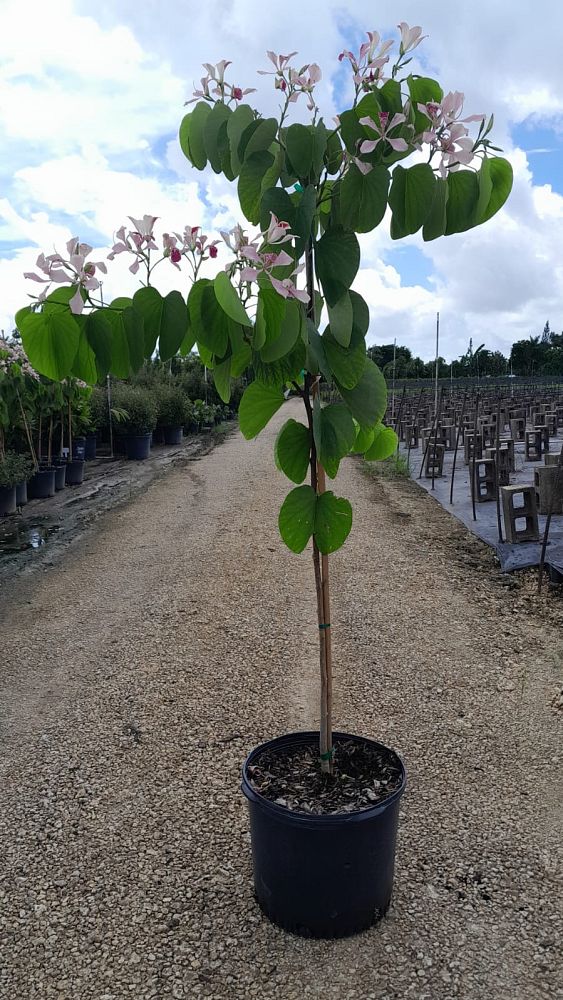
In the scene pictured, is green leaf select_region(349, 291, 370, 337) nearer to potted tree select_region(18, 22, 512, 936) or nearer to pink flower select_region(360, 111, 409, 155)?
potted tree select_region(18, 22, 512, 936)

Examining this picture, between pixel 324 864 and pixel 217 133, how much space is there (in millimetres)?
2184

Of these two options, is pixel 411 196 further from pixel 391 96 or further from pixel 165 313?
pixel 165 313

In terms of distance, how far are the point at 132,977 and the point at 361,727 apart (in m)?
1.87

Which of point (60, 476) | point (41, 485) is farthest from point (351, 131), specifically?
point (60, 476)

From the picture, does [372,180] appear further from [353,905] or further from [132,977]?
[132,977]

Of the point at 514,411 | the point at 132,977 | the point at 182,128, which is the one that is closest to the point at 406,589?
the point at 132,977

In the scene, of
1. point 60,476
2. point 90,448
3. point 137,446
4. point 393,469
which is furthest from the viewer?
point 137,446

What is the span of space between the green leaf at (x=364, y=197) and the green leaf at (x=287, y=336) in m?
0.28

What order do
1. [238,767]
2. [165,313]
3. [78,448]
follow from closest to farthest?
[165,313], [238,767], [78,448]

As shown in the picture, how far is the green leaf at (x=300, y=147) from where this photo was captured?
5.74 ft

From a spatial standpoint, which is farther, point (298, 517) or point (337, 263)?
point (298, 517)

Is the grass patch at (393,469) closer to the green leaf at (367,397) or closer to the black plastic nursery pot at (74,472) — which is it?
the black plastic nursery pot at (74,472)

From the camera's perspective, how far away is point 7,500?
391 inches

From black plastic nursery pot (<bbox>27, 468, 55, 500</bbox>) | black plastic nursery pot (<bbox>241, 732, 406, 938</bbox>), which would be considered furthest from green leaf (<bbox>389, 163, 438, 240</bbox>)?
black plastic nursery pot (<bbox>27, 468, 55, 500</bbox>)
